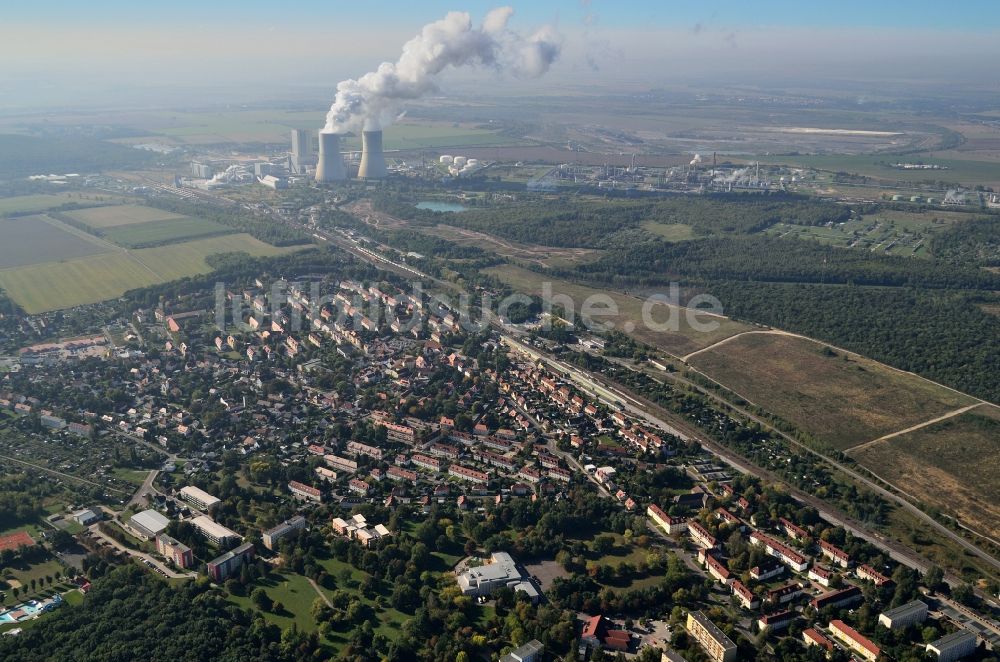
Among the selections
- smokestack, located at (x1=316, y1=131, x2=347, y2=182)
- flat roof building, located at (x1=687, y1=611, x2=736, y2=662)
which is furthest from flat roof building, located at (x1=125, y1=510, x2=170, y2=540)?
smokestack, located at (x1=316, y1=131, x2=347, y2=182)

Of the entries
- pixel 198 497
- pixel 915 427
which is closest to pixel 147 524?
pixel 198 497

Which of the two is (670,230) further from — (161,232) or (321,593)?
(321,593)

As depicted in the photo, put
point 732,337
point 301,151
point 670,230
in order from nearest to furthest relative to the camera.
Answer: point 732,337 → point 670,230 → point 301,151

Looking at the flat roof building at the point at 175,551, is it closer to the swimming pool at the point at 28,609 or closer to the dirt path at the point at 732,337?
the swimming pool at the point at 28,609

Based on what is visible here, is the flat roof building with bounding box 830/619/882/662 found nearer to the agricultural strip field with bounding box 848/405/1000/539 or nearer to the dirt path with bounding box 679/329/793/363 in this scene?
the agricultural strip field with bounding box 848/405/1000/539

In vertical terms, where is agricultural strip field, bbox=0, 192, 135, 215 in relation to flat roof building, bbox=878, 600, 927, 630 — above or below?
above

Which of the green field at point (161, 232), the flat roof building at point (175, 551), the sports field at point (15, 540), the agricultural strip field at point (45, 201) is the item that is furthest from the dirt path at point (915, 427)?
the agricultural strip field at point (45, 201)
